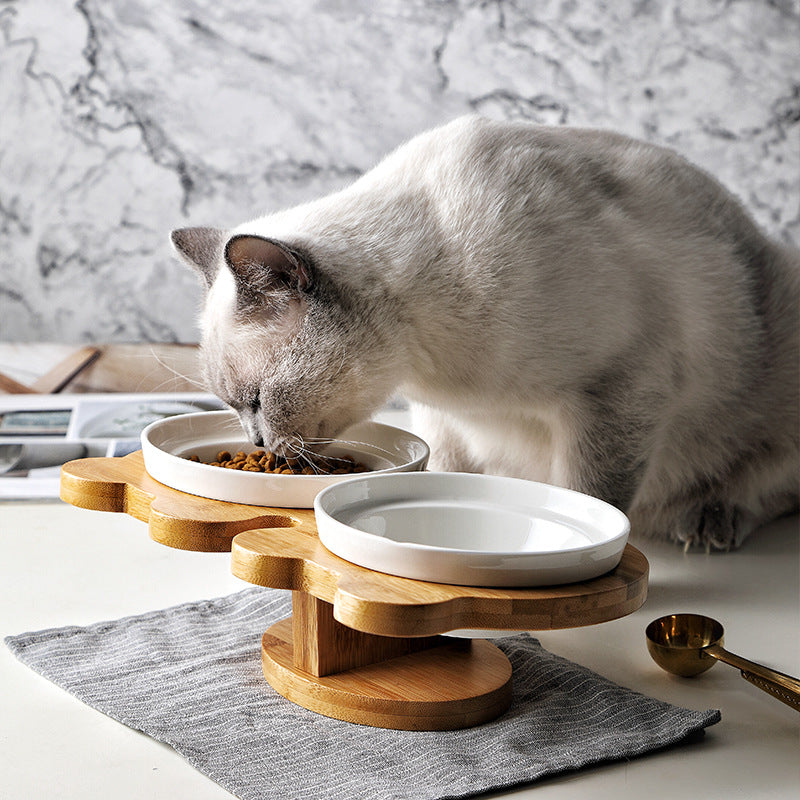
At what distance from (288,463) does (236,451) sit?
0.11 metres

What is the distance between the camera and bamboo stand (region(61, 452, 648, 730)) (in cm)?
81

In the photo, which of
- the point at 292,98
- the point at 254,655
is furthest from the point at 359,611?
the point at 292,98

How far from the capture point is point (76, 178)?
2.64 meters

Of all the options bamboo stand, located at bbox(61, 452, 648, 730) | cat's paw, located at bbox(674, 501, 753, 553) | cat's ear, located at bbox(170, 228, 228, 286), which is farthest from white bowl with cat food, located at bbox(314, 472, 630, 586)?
cat's paw, located at bbox(674, 501, 753, 553)

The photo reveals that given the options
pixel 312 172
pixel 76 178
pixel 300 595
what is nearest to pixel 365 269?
pixel 300 595

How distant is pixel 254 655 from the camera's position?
1109mm

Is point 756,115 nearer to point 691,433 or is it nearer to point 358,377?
point 691,433

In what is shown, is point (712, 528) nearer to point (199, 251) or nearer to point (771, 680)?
point (771, 680)

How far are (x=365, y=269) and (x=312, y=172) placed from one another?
1.51 m

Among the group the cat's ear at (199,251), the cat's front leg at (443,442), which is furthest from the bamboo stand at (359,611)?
the cat's front leg at (443,442)

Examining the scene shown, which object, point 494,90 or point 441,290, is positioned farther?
point 494,90

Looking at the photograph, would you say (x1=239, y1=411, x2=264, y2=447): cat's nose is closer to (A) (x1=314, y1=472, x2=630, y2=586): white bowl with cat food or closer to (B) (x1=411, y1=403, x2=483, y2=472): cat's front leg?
(A) (x1=314, y1=472, x2=630, y2=586): white bowl with cat food

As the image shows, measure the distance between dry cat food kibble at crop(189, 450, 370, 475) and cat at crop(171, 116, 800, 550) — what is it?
0.08ft

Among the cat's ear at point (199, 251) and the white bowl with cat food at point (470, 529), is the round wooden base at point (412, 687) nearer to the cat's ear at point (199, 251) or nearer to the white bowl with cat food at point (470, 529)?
the white bowl with cat food at point (470, 529)
